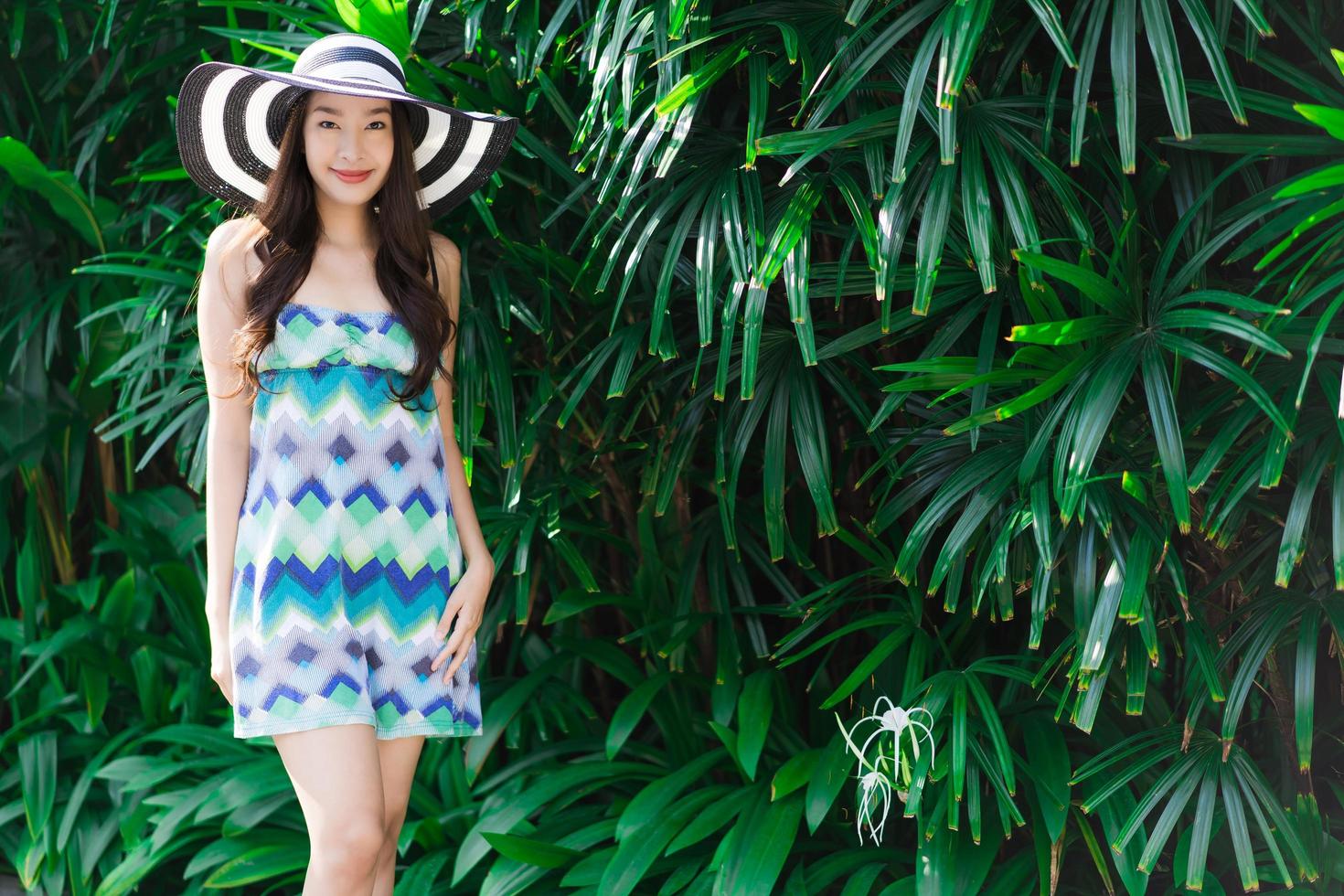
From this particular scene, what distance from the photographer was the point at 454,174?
219cm

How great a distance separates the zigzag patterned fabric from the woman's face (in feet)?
0.60

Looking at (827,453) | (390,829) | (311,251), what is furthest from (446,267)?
Result: (390,829)

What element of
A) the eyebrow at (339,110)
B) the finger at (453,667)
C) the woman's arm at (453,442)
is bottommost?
the finger at (453,667)

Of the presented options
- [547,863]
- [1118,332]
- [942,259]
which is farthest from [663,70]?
[547,863]

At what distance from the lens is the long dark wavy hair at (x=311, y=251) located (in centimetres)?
185

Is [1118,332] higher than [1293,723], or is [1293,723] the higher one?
[1118,332]

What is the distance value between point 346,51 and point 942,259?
99 cm

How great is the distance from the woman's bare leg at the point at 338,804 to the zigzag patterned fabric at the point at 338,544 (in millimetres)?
31

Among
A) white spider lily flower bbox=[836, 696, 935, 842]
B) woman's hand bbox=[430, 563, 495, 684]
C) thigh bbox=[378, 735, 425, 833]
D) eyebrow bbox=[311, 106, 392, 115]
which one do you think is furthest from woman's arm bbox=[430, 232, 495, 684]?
white spider lily flower bbox=[836, 696, 935, 842]

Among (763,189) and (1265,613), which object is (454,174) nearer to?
(763,189)

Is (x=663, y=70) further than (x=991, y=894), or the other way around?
(x=991, y=894)

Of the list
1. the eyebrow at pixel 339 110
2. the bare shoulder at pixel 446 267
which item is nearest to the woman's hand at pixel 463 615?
the bare shoulder at pixel 446 267

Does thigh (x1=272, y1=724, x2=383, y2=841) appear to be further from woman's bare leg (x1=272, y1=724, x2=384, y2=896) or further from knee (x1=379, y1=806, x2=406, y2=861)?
knee (x1=379, y1=806, x2=406, y2=861)

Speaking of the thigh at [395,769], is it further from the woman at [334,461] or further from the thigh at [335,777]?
the thigh at [335,777]
